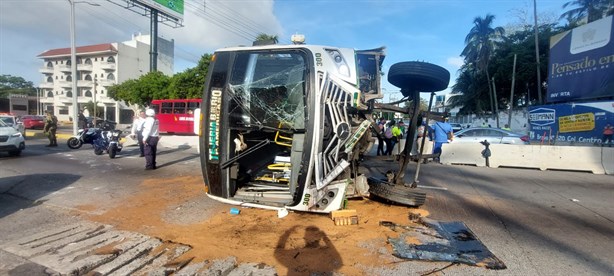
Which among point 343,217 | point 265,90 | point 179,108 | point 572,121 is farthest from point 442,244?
point 179,108

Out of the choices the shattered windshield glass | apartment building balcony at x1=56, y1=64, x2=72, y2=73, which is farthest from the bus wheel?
apartment building balcony at x1=56, y1=64, x2=72, y2=73

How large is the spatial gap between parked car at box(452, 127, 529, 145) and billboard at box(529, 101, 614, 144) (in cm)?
684

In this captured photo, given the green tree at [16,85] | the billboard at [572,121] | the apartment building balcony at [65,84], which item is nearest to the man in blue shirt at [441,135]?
the billboard at [572,121]

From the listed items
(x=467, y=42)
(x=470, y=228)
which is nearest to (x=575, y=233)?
(x=470, y=228)

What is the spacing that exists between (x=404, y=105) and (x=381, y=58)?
1288mm

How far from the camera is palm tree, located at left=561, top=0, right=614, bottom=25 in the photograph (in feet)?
93.8

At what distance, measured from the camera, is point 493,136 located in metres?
12.8

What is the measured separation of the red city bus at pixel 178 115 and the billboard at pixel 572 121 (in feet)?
69.2

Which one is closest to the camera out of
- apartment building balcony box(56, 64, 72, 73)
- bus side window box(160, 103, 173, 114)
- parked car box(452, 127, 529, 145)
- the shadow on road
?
the shadow on road

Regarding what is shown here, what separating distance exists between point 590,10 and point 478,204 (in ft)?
115

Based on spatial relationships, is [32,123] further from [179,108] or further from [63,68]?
[63,68]

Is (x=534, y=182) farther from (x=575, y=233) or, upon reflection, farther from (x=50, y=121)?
(x=50, y=121)

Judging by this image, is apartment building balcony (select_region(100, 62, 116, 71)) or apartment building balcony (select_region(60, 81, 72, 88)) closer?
apartment building balcony (select_region(100, 62, 116, 71))

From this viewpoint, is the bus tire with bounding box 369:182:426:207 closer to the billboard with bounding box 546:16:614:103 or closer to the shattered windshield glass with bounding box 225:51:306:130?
the shattered windshield glass with bounding box 225:51:306:130
